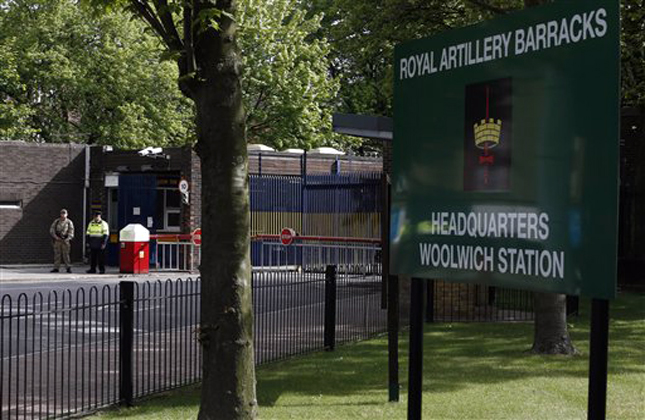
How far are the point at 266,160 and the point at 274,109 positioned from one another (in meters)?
11.0

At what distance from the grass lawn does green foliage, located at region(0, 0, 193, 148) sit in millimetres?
29626

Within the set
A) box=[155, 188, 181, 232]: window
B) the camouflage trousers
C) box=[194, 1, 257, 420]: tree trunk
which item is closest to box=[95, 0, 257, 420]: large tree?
box=[194, 1, 257, 420]: tree trunk

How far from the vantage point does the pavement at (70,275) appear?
2527 cm

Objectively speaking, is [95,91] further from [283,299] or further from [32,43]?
[283,299]

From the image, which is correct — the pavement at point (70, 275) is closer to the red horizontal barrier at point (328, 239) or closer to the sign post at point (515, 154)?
the red horizontal barrier at point (328, 239)

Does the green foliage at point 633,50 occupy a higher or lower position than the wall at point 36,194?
higher

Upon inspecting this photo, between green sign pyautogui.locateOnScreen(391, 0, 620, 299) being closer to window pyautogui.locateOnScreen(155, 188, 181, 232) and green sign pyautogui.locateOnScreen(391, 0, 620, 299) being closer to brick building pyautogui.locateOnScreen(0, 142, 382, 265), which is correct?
brick building pyautogui.locateOnScreen(0, 142, 382, 265)

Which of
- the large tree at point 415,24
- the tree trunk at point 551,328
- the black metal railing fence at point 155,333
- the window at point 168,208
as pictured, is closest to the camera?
the black metal railing fence at point 155,333

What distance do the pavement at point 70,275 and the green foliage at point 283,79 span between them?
14.4m

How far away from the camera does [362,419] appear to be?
846 cm

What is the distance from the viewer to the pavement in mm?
25270

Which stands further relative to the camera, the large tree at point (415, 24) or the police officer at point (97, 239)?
the police officer at point (97, 239)

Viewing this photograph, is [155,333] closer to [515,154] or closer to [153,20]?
[153,20]

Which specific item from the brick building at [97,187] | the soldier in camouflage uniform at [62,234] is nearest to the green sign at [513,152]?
the soldier in camouflage uniform at [62,234]
